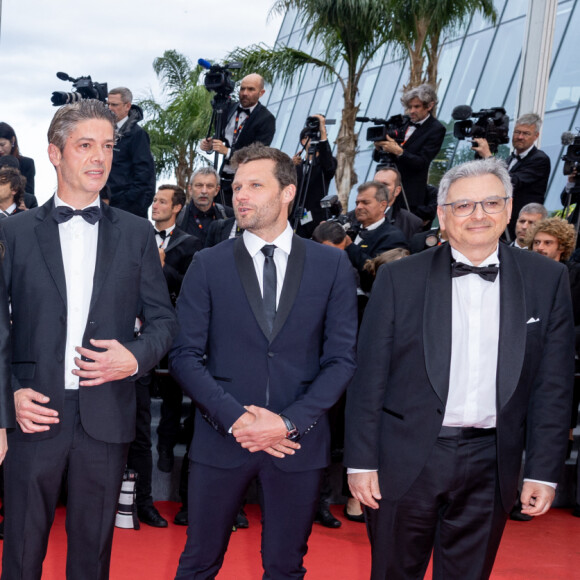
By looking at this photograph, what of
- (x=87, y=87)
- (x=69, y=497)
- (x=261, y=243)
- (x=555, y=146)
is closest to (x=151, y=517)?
(x=69, y=497)

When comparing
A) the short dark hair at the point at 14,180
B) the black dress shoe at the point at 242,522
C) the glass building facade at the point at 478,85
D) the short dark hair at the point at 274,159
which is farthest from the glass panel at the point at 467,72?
the short dark hair at the point at 274,159

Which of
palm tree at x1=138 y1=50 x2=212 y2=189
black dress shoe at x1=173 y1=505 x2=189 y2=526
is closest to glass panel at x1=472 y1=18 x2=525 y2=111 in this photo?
palm tree at x1=138 y1=50 x2=212 y2=189

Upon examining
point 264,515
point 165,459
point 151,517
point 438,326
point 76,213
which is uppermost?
point 76,213

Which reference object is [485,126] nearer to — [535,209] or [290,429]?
[535,209]

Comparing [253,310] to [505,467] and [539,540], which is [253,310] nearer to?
[505,467]

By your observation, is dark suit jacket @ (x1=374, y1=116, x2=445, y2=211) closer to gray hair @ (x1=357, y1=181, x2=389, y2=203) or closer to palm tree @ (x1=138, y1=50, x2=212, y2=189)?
gray hair @ (x1=357, y1=181, x2=389, y2=203)

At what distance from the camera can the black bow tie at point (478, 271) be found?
2447 mm

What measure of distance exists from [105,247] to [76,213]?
14 centimetres

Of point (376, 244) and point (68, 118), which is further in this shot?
point (376, 244)

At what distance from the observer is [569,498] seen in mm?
5598

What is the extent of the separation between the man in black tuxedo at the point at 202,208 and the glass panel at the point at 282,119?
15.1 m

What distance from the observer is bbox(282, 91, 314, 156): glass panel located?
20281mm

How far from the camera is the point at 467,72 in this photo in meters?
14.9

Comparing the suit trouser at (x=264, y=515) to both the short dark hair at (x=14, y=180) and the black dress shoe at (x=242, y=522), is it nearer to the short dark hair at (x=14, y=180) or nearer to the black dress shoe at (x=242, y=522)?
the black dress shoe at (x=242, y=522)
